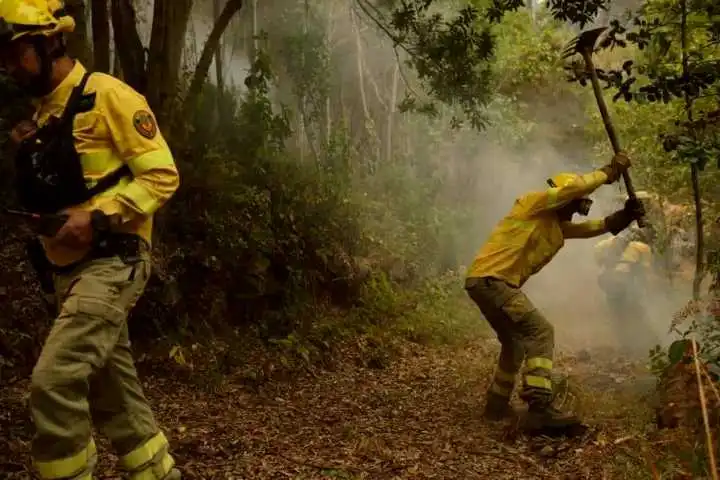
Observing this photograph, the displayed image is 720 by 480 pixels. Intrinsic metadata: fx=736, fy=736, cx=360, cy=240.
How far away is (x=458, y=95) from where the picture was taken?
8.12m

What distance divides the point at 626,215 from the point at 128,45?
14.3 ft

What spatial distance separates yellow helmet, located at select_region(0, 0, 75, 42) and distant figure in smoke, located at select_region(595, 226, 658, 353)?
9502 millimetres

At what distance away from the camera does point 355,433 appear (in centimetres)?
515

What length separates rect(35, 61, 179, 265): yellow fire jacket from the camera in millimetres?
3115

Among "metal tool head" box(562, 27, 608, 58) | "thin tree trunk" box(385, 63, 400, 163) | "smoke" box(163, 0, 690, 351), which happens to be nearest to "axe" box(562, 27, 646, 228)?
"metal tool head" box(562, 27, 608, 58)

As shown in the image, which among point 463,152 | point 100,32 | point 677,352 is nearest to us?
point 677,352

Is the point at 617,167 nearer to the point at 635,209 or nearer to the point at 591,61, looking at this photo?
the point at 635,209

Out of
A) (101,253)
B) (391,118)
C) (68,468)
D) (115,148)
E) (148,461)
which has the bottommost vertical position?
(148,461)

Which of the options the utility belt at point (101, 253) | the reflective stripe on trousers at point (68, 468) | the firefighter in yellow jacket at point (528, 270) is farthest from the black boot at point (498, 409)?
the reflective stripe on trousers at point (68, 468)

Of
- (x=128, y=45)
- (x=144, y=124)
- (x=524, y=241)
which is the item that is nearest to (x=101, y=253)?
(x=144, y=124)

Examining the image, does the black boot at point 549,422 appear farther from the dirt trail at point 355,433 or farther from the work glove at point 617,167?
the work glove at point 617,167

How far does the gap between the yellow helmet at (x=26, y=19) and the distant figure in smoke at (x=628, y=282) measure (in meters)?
9.50

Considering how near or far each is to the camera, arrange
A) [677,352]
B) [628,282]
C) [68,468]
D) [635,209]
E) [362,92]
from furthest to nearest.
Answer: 1. [362,92]
2. [628,282]
3. [635,209]
4. [677,352]
5. [68,468]

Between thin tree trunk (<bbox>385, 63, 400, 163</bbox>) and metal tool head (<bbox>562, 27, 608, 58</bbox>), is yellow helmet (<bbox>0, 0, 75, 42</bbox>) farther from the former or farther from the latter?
thin tree trunk (<bbox>385, 63, 400, 163</bbox>)
